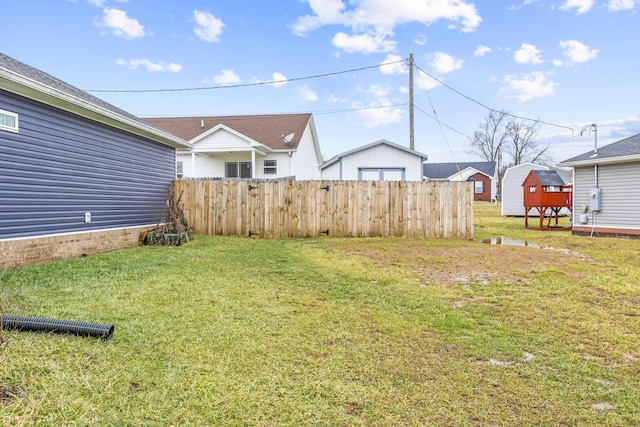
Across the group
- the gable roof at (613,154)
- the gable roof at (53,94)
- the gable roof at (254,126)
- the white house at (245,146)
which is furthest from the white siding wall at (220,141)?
the gable roof at (613,154)

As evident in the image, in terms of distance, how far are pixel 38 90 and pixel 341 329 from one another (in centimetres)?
609

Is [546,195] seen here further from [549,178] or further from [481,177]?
[481,177]

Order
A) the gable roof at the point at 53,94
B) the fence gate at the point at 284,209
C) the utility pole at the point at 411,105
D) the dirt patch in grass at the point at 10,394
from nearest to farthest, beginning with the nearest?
the dirt patch in grass at the point at 10,394 < the gable roof at the point at 53,94 < the fence gate at the point at 284,209 < the utility pole at the point at 411,105

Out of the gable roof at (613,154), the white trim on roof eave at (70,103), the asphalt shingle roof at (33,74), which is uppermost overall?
the asphalt shingle roof at (33,74)

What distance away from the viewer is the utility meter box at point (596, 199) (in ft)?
39.0

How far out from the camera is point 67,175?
7.07 m

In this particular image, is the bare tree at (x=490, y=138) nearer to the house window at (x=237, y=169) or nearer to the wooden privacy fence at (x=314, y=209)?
the house window at (x=237, y=169)

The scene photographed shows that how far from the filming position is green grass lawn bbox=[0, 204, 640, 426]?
213 cm

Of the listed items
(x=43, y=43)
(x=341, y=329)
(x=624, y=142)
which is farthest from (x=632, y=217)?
(x=43, y=43)

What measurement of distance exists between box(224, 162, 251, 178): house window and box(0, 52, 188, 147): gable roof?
930 centimetres

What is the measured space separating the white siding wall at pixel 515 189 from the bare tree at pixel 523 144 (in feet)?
67.7

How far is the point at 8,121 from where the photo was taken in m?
5.81

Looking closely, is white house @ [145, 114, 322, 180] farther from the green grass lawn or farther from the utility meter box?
the utility meter box

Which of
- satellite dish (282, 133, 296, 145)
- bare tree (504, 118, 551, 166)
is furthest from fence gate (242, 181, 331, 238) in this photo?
bare tree (504, 118, 551, 166)
